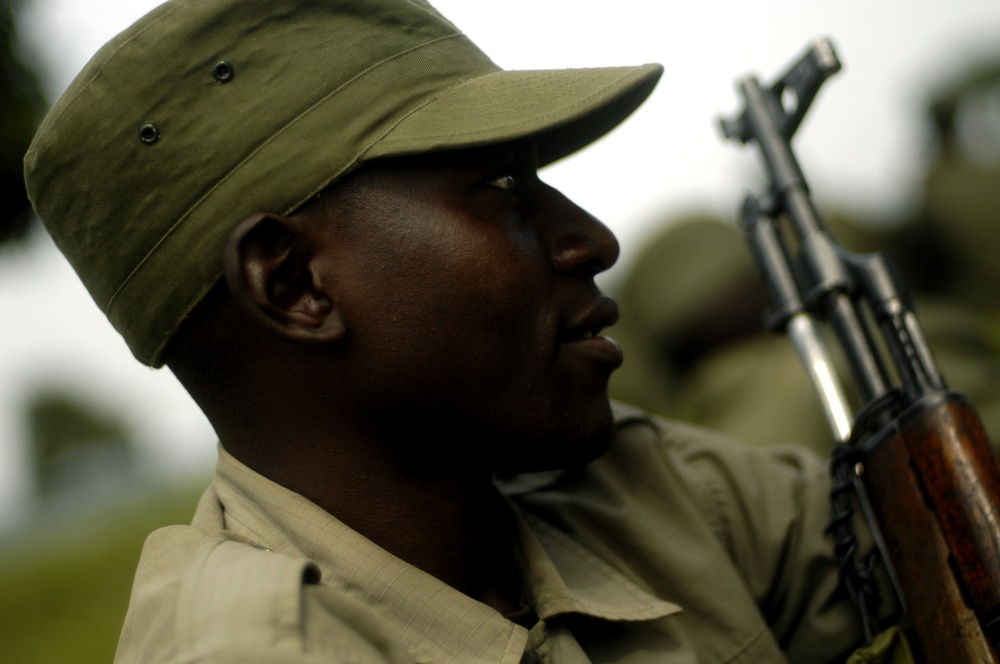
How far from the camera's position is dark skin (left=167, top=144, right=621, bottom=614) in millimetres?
1445

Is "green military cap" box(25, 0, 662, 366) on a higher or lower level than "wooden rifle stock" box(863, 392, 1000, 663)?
higher

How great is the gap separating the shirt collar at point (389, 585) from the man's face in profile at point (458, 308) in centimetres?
19

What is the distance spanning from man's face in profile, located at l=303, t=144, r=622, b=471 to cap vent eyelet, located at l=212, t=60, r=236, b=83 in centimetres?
22

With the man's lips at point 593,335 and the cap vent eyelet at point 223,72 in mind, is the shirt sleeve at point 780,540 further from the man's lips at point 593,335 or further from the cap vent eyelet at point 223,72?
the cap vent eyelet at point 223,72

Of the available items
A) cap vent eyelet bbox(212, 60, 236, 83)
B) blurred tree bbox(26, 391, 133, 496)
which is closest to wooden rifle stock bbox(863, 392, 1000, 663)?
cap vent eyelet bbox(212, 60, 236, 83)

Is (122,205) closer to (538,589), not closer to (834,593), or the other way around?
(538,589)

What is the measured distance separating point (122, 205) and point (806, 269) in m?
1.29

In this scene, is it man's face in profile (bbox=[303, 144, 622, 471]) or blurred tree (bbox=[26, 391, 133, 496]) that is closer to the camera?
man's face in profile (bbox=[303, 144, 622, 471])

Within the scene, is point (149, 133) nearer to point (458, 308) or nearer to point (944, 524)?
point (458, 308)

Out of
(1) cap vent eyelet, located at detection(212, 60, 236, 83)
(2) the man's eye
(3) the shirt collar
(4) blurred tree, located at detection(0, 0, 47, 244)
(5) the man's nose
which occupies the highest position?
(4) blurred tree, located at detection(0, 0, 47, 244)

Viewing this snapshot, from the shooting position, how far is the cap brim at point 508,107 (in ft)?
4.61

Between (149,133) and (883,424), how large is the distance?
1.35 metres

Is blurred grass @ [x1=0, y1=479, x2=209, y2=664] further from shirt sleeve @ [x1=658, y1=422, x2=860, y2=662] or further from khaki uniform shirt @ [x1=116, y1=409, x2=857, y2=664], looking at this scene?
shirt sleeve @ [x1=658, y1=422, x2=860, y2=662]

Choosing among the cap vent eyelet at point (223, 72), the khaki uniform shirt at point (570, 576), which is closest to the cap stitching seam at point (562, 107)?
the cap vent eyelet at point (223, 72)
